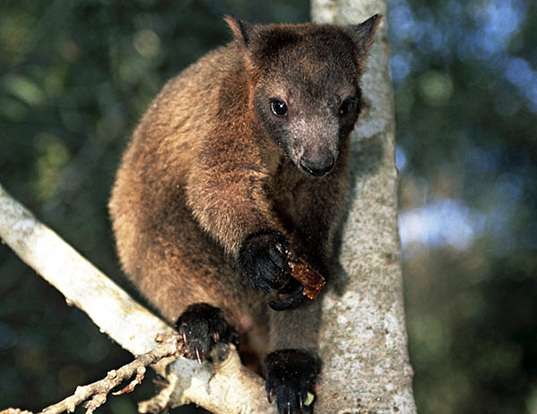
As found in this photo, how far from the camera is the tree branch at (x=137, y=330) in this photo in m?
3.70

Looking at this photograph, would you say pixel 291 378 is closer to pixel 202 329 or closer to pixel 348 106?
pixel 202 329

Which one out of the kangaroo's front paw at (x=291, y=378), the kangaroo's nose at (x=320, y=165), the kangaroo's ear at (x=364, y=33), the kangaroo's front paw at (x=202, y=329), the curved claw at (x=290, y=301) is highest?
the kangaroo's ear at (x=364, y=33)

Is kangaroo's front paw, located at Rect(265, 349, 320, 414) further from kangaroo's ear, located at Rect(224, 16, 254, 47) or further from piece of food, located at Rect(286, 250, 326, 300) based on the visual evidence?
kangaroo's ear, located at Rect(224, 16, 254, 47)

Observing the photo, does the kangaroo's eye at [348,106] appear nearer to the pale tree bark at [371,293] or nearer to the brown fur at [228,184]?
the brown fur at [228,184]

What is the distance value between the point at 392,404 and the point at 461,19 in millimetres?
4936

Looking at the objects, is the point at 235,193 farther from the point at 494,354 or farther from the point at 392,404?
the point at 494,354

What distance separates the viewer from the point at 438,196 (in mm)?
9328

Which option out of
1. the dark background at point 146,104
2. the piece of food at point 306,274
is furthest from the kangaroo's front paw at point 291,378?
the dark background at point 146,104

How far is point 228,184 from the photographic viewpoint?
419cm

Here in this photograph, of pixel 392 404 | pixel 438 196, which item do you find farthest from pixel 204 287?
pixel 438 196

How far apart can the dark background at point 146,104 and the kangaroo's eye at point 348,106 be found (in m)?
3.19

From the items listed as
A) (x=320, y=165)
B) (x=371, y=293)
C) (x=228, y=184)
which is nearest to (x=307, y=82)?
(x=320, y=165)

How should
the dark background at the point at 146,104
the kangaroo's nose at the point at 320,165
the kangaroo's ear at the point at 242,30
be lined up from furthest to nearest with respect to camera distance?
the dark background at the point at 146,104 → the kangaroo's ear at the point at 242,30 → the kangaroo's nose at the point at 320,165

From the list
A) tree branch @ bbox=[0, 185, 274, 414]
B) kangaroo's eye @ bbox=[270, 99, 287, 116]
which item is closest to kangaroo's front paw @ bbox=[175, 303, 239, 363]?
tree branch @ bbox=[0, 185, 274, 414]
